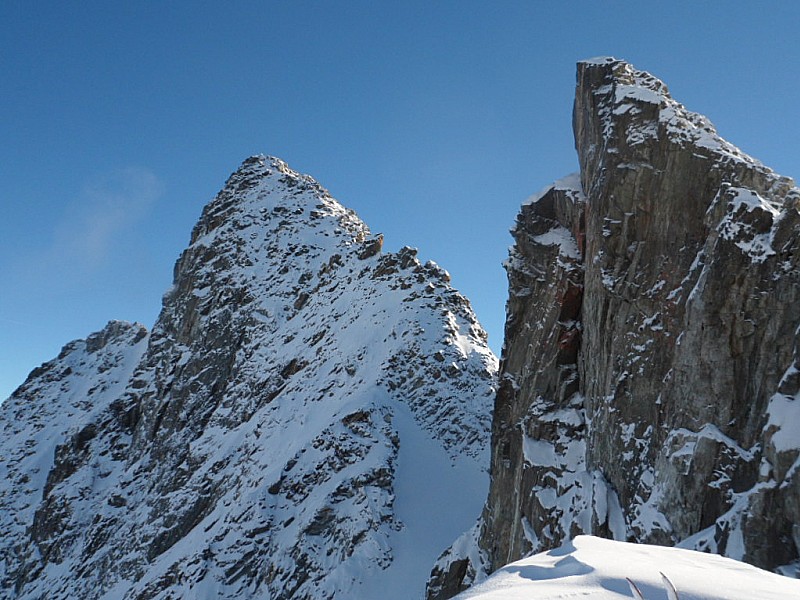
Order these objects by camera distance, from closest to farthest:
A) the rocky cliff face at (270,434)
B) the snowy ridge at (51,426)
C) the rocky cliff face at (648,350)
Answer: the rocky cliff face at (648,350), the rocky cliff face at (270,434), the snowy ridge at (51,426)

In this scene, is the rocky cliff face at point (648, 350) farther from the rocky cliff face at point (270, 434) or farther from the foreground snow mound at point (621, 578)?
the foreground snow mound at point (621, 578)

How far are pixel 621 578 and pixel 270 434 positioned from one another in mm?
38681

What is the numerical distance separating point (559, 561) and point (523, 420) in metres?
17.3

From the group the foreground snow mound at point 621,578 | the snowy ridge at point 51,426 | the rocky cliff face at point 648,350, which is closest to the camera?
the foreground snow mound at point 621,578

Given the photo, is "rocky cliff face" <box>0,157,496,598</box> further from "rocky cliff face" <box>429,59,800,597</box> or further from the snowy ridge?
"rocky cliff face" <box>429,59,800,597</box>

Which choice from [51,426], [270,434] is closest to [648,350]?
[270,434]

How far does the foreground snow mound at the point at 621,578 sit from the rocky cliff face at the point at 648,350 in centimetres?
805

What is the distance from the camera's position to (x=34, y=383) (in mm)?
101188

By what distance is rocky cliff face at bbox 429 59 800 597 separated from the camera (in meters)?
14.2

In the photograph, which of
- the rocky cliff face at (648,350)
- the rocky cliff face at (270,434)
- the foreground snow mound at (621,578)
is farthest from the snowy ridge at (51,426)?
the foreground snow mound at (621,578)

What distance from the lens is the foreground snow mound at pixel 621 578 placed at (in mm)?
4695

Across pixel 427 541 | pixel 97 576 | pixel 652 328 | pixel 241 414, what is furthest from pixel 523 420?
pixel 97 576

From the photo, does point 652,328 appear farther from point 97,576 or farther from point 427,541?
point 97,576

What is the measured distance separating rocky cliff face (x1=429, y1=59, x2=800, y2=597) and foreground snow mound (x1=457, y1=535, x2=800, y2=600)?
8053 millimetres
